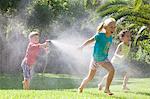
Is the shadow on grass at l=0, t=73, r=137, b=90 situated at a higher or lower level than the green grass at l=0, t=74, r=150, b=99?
lower

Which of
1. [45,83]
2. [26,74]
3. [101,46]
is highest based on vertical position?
[101,46]

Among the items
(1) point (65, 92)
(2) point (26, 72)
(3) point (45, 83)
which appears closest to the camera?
(1) point (65, 92)

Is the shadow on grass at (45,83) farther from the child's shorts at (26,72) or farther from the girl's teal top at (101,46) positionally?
the girl's teal top at (101,46)

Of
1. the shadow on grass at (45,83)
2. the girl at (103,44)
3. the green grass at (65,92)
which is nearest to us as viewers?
the green grass at (65,92)

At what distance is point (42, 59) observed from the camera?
132 ft

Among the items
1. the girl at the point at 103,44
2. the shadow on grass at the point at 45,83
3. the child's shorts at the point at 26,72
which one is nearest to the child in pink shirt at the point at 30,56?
the child's shorts at the point at 26,72

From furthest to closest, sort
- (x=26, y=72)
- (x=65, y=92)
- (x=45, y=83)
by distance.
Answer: (x=45, y=83), (x=26, y=72), (x=65, y=92)

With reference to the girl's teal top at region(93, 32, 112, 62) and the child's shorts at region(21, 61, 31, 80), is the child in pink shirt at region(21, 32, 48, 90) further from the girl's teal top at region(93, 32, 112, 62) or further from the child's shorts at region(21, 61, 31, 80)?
the girl's teal top at region(93, 32, 112, 62)

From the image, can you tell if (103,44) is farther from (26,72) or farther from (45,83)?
(45,83)

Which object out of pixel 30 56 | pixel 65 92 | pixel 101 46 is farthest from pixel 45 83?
pixel 101 46

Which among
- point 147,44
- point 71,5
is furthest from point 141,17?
point 71,5

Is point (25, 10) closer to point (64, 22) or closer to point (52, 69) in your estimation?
point (52, 69)

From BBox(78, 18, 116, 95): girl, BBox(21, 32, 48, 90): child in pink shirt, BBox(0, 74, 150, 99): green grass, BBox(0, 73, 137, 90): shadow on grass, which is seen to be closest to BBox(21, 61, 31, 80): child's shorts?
BBox(21, 32, 48, 90): child in pink shirt

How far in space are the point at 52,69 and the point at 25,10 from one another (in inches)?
306
